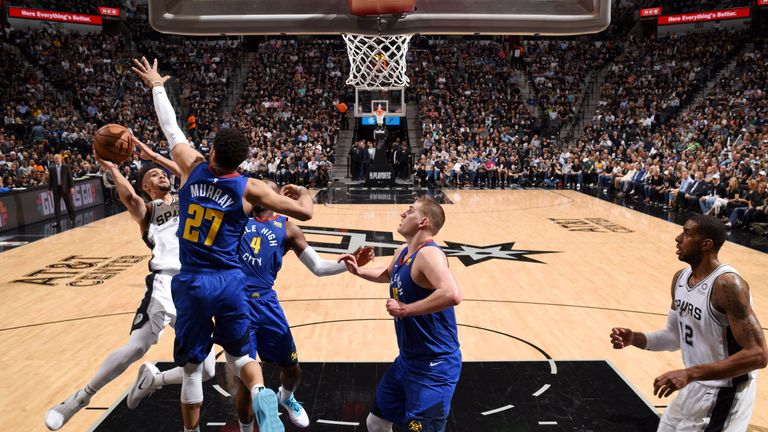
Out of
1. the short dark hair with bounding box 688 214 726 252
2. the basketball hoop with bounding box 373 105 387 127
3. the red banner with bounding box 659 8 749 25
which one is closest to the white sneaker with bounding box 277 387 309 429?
the short dark hair with bounding box 688 214 726 252

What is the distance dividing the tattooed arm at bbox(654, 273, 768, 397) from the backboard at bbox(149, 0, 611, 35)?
4635 mm

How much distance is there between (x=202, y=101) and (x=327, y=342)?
74.4 ft

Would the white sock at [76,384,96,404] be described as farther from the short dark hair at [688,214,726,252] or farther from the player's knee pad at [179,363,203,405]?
the short dark hair at [688,214,726,252]

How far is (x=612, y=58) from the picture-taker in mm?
29625

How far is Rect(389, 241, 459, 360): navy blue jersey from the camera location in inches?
139

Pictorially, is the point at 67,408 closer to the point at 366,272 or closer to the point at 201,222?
the point at 201,222

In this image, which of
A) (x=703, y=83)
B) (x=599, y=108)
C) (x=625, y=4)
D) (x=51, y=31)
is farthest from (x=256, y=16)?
(x=625, y=4)

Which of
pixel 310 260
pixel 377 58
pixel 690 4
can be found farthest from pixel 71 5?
pixel 310 260

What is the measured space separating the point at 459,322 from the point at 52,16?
27.0m

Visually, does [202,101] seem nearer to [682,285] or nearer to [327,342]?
[327,342]

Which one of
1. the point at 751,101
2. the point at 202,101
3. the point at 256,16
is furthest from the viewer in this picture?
the point at 202,101

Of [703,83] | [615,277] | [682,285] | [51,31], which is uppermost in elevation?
[51,31]

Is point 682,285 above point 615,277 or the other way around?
above

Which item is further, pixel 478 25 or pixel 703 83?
pixel 703 83
